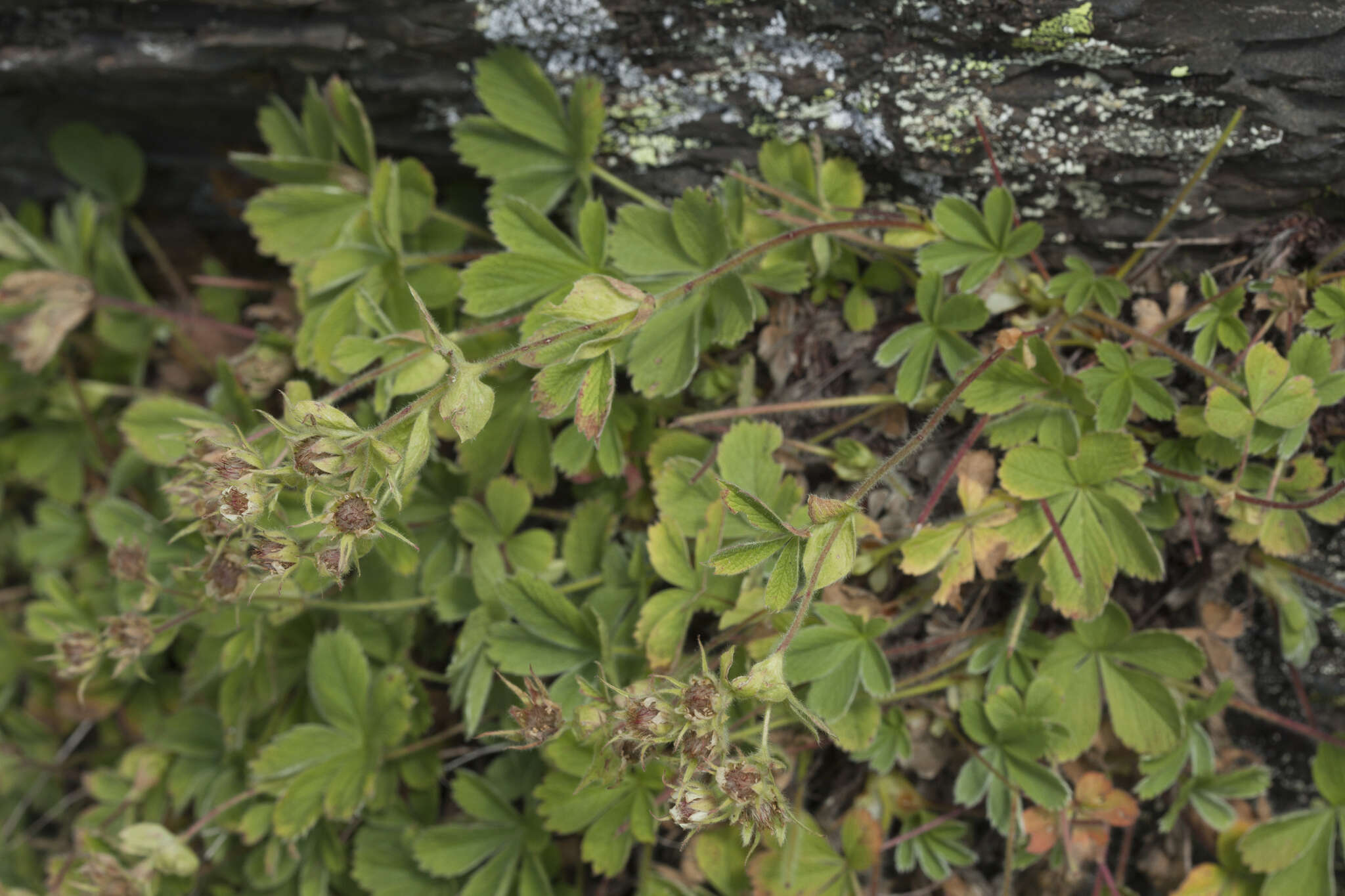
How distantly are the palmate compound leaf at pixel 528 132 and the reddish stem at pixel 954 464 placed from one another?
1107 mm

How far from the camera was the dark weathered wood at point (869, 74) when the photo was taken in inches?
71.6

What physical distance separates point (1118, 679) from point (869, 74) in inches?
57.1

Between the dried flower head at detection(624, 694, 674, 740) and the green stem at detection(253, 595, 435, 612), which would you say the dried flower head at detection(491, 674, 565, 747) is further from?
A: the green stem at detection(253, 595, 435, 612)

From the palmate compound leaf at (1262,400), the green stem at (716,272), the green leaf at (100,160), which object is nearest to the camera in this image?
the green stem at (716,272)

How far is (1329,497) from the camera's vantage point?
1.83m

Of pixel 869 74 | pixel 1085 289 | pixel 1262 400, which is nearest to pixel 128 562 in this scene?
pixel 869 74

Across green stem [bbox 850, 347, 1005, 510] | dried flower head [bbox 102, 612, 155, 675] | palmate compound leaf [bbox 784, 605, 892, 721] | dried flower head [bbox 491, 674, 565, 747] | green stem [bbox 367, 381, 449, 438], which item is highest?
green stem [bbox 367, 381, 449, 438]

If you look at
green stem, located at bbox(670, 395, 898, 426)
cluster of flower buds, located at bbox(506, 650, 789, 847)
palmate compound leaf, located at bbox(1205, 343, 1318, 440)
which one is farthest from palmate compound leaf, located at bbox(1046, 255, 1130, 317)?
cluster of flower buds, located at bbox(506, 650, 789, 847)

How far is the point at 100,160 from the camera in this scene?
9.66ft

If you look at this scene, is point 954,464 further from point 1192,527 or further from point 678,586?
point 678,586

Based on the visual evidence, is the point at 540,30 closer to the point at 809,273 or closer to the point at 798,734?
the point at 809,273

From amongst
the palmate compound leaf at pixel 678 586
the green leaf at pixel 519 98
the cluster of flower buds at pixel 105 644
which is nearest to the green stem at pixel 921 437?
the palmate compound leaf at pixel 678 586

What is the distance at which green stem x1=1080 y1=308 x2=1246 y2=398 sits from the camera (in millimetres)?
1868

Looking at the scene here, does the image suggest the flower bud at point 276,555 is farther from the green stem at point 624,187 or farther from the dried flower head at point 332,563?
the green stem at point 624,187
